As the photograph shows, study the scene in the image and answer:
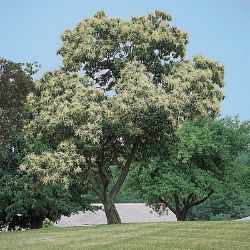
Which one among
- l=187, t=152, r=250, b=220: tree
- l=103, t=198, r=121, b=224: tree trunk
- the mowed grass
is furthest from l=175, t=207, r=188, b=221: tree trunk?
the mowed grass

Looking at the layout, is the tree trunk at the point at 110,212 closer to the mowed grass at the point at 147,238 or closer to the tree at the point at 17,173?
the tree at the point at 17,173

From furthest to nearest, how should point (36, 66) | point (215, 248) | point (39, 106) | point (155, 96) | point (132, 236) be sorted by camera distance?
point (36, 66), point (39, 106), point (155, 96), point (132, 236), point (215, 248)

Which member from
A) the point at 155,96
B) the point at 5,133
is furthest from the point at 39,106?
the point at 155,96

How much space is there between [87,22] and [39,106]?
222 inches

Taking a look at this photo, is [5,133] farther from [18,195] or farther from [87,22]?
[87,22]

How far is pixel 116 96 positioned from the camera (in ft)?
84.3

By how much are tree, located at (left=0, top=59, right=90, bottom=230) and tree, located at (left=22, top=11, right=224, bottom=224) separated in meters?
1.63

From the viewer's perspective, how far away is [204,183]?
3991 centimetres

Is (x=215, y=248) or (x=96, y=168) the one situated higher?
(x=96, y=168)

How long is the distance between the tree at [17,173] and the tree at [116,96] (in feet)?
5.33

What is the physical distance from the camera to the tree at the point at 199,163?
130 ft

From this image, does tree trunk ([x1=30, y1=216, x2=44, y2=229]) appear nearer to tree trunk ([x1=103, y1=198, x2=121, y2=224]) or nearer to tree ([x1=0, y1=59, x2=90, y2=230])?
tree ([x1=0, y1=59, x2=90, y2=230])

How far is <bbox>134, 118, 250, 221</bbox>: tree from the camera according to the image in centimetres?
3969

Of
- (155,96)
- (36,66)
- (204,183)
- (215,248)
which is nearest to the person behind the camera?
(215,248)
